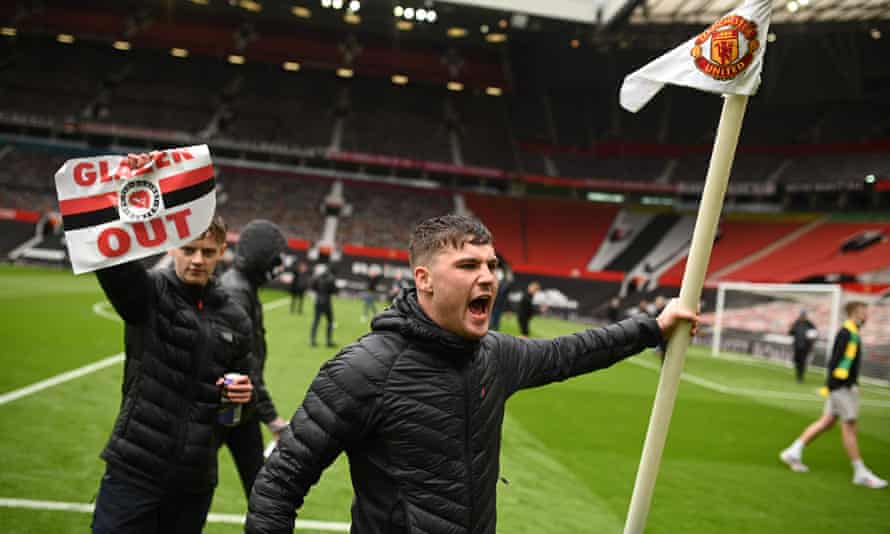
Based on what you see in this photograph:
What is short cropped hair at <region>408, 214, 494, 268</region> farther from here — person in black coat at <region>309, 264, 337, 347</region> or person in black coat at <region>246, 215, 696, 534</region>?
person in black coat at <region>309, 264, 337, 347</region>

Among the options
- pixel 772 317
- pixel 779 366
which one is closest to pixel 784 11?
pixel 772 317

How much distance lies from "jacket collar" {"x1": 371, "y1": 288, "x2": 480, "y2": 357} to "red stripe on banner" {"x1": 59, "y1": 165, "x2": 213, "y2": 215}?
109 cm

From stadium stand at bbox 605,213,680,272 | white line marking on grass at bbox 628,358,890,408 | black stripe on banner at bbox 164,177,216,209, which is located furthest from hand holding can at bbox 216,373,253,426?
stadium stand at bbox 605,213,680,272

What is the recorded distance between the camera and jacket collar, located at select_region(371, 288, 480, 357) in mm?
2273

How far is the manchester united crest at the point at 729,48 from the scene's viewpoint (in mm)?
2658

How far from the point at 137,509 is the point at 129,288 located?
1042mm

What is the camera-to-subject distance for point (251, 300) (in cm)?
459

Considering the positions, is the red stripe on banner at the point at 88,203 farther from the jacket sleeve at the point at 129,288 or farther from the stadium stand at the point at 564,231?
the stadium stand at the point at 564,231

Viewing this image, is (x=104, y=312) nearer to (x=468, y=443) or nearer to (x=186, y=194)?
(x=186, y=194)

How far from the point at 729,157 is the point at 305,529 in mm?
4203

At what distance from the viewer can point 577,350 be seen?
281 centimetres

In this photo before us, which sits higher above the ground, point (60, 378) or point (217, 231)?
point (217, 231)

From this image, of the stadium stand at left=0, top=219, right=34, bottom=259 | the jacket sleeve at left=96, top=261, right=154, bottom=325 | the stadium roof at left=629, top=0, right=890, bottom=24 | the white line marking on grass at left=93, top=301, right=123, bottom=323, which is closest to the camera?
the jacket sleeve at left=96, top=261, right=154, bottom=325

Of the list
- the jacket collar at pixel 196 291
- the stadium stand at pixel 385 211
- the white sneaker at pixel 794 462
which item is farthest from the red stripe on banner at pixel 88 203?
the stadium stand at pixel 385 211
